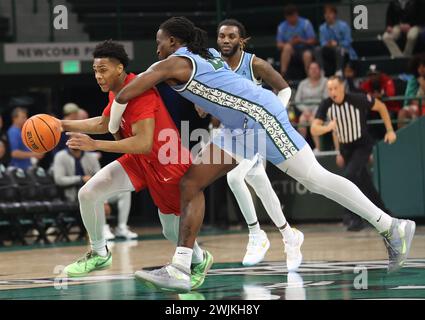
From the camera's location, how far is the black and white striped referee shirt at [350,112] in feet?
41.7

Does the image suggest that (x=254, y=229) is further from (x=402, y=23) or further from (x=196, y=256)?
(x=402, y=23)

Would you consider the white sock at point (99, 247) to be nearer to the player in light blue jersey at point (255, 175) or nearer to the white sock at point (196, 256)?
the white sock at point (196, 256)

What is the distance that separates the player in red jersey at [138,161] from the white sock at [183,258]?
40 centimetres

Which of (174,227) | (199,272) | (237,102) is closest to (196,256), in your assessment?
(199,272)

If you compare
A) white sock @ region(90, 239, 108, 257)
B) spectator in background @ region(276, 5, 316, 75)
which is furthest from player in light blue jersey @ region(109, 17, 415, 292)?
spectator in background @ region(276, 5, 316, 75)

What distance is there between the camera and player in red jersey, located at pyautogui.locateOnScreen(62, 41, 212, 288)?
7.02m

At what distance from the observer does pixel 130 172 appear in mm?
7348

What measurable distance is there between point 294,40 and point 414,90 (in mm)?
2402

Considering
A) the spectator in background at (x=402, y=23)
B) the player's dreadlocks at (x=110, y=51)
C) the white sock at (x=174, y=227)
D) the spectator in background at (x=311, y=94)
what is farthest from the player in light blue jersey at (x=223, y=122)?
the spectator in background at (x=402, y=23)

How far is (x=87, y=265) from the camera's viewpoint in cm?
746

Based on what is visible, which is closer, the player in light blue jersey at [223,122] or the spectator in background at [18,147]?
the player in light blue jersey at [223,122]

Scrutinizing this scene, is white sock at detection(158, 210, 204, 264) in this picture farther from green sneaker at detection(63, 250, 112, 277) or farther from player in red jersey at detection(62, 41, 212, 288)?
green sneaker at detection(63, 250, 112, 277)

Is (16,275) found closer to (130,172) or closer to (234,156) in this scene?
(130,172)
